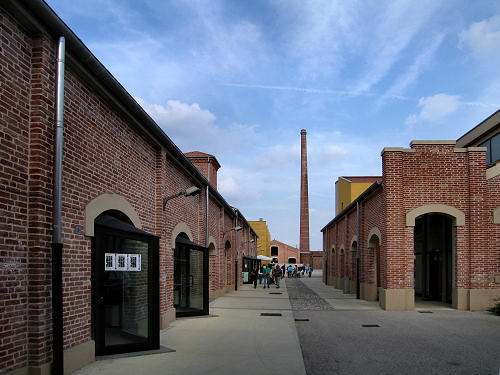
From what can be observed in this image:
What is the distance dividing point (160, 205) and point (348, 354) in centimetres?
567

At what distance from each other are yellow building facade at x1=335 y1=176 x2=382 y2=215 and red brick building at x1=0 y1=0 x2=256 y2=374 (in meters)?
29.1

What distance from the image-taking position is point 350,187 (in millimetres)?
Result: 38719

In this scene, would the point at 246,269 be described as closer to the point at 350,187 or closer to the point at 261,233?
the point at 350,187

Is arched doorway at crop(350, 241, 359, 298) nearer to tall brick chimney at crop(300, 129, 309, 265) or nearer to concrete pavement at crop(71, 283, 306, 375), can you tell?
concrete pavement at crop(71, 283, 306, 375)

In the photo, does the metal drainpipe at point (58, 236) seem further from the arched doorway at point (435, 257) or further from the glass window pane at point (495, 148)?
the glass window pane at point (495, 148)

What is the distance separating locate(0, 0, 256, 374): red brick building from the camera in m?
5.52

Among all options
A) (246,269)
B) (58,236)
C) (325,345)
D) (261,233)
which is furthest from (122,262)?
(261,233)

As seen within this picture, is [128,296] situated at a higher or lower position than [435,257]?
higher

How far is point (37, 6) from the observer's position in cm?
565

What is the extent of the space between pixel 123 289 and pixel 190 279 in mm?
5434

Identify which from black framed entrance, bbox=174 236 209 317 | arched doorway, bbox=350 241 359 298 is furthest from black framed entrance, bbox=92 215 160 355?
arched doorway, bbox=350 241 359 298

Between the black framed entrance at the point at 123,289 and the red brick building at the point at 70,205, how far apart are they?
0.06 ft

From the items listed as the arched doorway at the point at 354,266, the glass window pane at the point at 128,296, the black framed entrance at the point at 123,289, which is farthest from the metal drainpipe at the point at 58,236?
the arched doorway at the point at 354,266

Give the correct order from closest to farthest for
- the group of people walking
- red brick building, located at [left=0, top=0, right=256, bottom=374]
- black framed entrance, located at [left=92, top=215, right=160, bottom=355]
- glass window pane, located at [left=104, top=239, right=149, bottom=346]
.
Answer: red brick building, located at [left=0, top=0, right=256, bottom=374] < black framed entrance, located at [left=92, top=215, right=160, bottom=355] < glass window pane, located at [left=104, top=239, right=149, bottom=346] < the group of people walking
